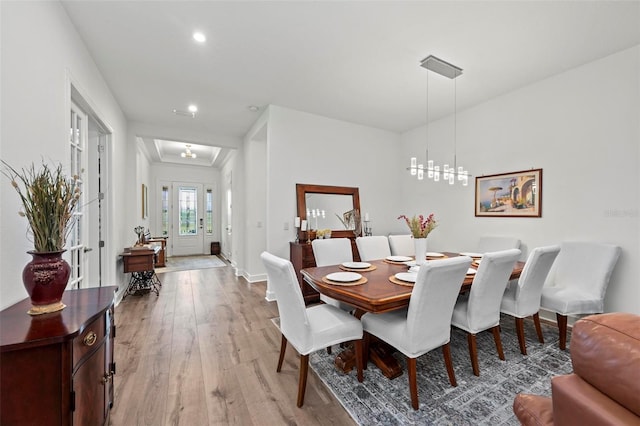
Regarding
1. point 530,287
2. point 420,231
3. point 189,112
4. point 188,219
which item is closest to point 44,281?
point 420,231

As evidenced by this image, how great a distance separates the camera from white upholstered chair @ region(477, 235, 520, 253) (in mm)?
3436

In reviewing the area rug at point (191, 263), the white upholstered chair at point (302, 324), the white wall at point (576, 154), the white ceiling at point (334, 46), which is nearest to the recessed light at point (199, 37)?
the white ceiling at point (334, 46)

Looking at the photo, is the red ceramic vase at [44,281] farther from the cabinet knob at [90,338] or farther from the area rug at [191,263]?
the area rug at [191,263]

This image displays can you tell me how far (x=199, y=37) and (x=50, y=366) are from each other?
257cm

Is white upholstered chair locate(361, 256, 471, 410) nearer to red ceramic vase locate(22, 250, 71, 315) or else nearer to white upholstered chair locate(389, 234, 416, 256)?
white upholstered chair locate(389, 234, 416, 256)

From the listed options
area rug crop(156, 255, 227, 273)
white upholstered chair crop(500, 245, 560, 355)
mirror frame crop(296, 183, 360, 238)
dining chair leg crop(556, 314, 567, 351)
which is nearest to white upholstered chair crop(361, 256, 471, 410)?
white upholstered chair crop(500, 245, 560, 355)

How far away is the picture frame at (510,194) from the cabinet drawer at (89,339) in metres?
4.29

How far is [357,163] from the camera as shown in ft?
16.0

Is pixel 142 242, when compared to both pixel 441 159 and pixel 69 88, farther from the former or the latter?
pixel 441 159

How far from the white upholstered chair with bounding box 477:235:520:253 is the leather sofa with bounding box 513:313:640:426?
313cm

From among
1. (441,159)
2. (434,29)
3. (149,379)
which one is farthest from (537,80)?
(149,379)

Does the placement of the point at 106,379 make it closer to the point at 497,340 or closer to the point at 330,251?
the point at 330,251

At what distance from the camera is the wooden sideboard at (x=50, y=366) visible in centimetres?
99

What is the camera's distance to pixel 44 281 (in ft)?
4.17
